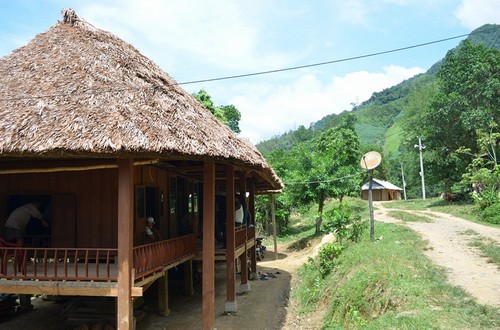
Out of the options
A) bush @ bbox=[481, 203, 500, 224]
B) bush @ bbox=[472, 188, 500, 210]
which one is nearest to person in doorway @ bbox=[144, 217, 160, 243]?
bush @ bbox=[481, 203, 500, 224]

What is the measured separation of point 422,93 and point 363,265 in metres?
49.9

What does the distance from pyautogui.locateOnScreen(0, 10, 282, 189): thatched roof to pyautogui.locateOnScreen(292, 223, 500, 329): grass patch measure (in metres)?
3.84

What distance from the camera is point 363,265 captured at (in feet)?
35.9

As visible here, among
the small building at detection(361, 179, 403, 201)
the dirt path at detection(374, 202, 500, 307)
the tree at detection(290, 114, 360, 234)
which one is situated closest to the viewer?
the dirt path at detection(374, 202, 500, 307)

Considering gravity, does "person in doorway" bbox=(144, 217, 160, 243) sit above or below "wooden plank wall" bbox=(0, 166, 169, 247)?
below

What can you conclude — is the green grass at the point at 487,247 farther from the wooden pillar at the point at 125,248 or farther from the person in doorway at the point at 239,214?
the wooden pillar at the point at 125,248

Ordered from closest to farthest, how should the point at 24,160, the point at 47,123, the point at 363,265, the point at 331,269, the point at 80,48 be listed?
the point at 47,123 → the point at 24,160 → the point at 80,48 → the point at 363,265 → the point at 331,269

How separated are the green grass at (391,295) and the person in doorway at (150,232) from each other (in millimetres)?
4683

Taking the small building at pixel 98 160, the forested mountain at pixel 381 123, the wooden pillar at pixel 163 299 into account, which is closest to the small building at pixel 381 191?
the forested mountain at pixel 381 123

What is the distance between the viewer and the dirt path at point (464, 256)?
28.0 ft

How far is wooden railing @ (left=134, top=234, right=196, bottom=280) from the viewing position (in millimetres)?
7918

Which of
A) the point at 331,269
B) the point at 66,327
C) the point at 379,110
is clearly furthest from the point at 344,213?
the point at 379,110

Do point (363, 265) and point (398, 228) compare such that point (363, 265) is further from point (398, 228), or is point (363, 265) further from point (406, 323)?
point (398, 228)

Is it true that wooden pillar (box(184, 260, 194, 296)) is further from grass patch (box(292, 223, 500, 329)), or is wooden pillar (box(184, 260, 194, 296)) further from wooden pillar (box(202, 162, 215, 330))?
wooden pillar (box(202, 162, 215, 330))
